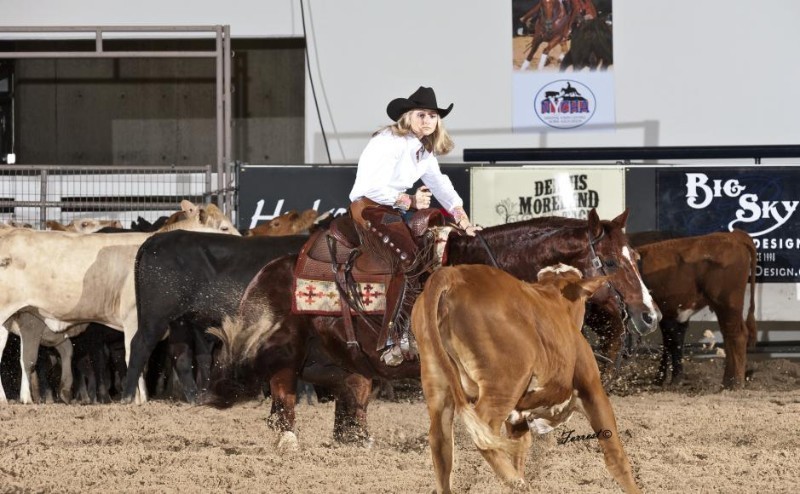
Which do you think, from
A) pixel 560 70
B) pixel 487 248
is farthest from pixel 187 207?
pixel 560 70

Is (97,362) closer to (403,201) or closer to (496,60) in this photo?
(403,201)

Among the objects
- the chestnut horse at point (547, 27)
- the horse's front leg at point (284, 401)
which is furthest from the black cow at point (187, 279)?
the chestnut horse at point (547, 27)

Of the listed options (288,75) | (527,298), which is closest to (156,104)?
(288,75)

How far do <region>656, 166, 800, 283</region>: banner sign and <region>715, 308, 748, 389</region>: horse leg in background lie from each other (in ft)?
2.87

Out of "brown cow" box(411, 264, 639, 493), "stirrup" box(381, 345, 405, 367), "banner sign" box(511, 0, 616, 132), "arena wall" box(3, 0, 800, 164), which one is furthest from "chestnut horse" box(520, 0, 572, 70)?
"brown cow" box(411, 264, 639, 493)

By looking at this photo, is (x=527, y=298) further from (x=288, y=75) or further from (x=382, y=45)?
(x=288, y=75)

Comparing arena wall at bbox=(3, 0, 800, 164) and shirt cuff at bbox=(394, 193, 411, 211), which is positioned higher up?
arena wall at bbox=(3, 0, 800, 164)

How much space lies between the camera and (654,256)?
35.0 ft

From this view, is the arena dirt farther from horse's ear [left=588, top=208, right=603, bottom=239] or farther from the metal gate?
the metal gate

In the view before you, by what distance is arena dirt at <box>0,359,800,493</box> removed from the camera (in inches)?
223

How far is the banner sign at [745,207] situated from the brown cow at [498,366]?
6.61m

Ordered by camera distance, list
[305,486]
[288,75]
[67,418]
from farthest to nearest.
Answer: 1. [288,75]
2. [67,418]
3. [305,486]

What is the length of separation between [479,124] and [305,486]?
32.0ft

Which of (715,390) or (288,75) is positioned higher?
(288,75)
